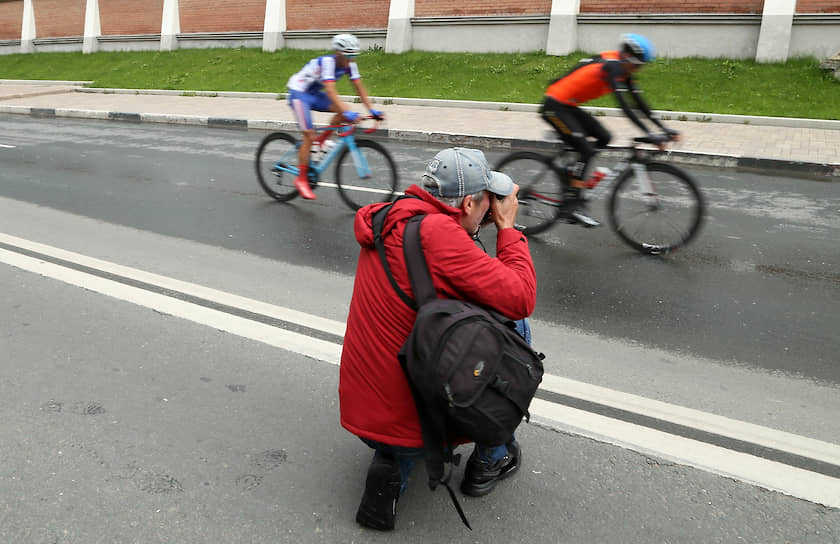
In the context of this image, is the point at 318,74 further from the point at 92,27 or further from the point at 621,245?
the point at 92,27

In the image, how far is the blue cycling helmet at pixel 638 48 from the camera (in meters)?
5.99

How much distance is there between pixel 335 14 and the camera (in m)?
23.4

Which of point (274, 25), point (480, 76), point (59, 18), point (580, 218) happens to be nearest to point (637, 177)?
point (580, 218)

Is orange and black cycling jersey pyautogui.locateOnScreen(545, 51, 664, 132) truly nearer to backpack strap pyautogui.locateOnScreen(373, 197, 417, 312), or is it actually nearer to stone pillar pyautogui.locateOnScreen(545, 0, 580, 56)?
backpack strap pyautogui.locateOnScreen(373, 197, 417, 312)

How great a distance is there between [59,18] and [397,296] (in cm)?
3424

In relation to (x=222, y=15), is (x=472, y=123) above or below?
below

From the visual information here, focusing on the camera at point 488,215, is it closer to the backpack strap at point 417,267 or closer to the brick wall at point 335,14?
the backpack strap at point 417,267

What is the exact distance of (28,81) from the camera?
2550 centimetres

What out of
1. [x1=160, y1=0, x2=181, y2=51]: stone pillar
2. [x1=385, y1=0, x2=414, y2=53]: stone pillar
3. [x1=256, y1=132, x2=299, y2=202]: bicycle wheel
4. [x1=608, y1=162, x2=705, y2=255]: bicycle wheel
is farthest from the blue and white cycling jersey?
[x1=160, y1=0, x2=181, y2=51]: stone pillar

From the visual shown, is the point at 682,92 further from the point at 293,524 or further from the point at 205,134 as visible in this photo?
the point at 293,524

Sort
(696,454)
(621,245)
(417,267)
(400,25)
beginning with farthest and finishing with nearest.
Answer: (400,25)
(621,245)
(696,454)
(417,267)

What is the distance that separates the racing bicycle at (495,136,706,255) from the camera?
6.29 m

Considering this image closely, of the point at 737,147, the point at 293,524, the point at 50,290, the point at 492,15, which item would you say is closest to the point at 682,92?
the point at 737,147

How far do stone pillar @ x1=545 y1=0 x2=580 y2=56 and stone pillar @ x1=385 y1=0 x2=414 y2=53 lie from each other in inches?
174
